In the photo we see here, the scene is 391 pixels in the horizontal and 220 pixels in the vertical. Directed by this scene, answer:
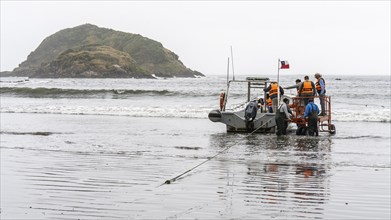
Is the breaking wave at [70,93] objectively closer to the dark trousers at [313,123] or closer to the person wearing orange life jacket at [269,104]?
the person wearing orange life jacket at [269,104]

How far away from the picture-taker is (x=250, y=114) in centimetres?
1833

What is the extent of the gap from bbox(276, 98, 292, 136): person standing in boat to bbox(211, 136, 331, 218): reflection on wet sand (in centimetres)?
228

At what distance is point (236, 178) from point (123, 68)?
5254 inches

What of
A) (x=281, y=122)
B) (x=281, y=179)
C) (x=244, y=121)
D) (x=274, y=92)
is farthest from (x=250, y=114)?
(x=281, y=179)

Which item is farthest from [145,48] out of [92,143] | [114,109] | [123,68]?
[92,143]

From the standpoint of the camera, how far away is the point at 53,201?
25.5 feet

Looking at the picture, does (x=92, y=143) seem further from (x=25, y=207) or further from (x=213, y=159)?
(x=25, y=207)

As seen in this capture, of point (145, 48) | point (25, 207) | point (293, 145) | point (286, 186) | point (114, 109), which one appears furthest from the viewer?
point (145, 48)

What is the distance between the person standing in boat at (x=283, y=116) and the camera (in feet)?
56.9

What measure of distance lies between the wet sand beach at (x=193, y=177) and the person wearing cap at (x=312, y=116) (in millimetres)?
589

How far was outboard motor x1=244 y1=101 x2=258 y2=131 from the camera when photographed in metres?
18.3

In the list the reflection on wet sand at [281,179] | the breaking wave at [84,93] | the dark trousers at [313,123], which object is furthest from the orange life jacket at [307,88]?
Answer: the breaking wave at [84,93]

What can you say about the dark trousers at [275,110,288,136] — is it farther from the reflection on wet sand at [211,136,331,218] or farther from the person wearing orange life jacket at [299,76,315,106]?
the reflection on wet sand at [211,136,331,218]

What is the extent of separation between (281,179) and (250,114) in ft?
29.4
